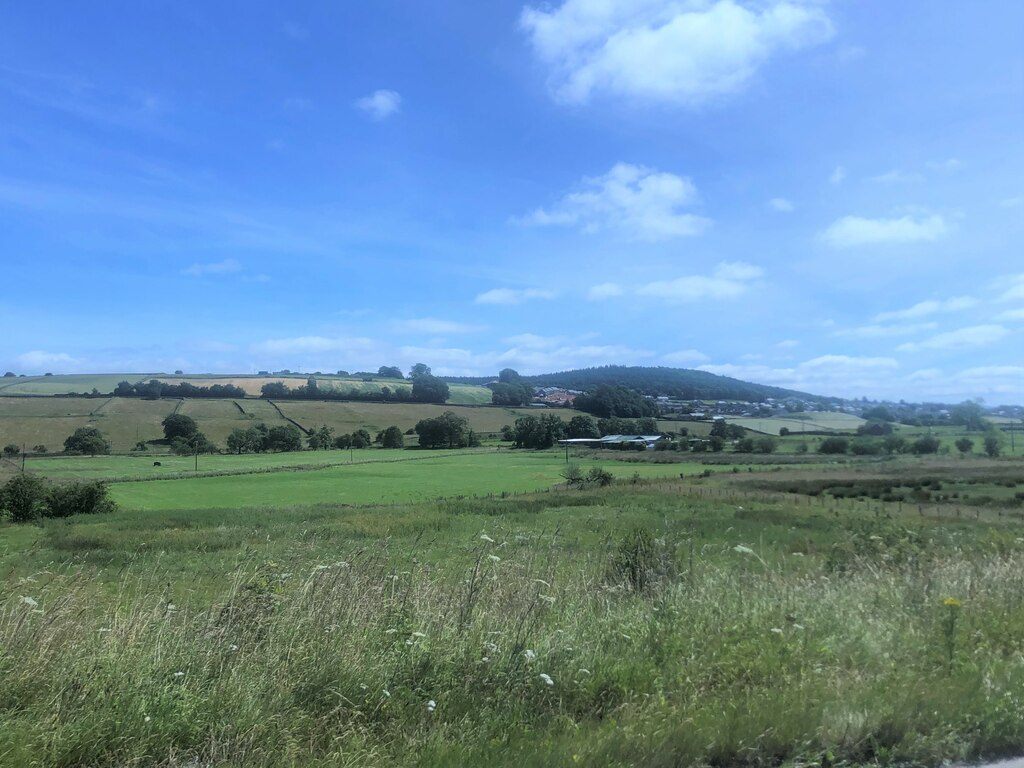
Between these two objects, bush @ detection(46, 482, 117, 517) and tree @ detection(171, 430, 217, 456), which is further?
tree @ detection(171, 430, 217, 456)

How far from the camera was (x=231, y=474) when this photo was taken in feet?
246

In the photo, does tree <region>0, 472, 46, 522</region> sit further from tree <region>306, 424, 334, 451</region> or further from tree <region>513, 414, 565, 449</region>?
tree <region>306, 424, 334, 451</region>

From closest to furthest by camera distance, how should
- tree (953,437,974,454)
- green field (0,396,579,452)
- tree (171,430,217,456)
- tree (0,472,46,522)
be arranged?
tree (0,472,46,522) → tree (953,437,974,454) → green field (0,396,579,452) → tree (171,430,217,456)

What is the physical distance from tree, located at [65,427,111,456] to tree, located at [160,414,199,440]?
13.2 m

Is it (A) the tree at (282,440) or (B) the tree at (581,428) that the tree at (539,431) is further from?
(A) the tree at (282,440)

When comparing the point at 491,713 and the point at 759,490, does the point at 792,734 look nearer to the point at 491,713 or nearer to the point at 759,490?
the point at 491,713

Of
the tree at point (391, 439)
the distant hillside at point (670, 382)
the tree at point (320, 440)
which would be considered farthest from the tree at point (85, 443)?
the distant hillside at point (670, 382)

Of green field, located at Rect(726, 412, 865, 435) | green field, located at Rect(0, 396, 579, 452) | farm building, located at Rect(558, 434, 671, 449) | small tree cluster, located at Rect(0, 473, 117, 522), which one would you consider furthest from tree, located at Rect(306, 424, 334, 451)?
small tree cluster, located at Rect(0, 473, 117, 522)

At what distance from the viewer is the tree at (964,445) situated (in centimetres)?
5558

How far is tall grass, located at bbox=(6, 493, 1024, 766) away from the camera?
3.58 m

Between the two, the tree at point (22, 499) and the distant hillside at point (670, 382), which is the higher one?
the distant hillside at point (670, 382)

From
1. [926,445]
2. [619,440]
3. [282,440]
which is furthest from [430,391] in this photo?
[926,445]

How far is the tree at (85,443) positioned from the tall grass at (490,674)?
3924 inches

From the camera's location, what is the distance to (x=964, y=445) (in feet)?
187
